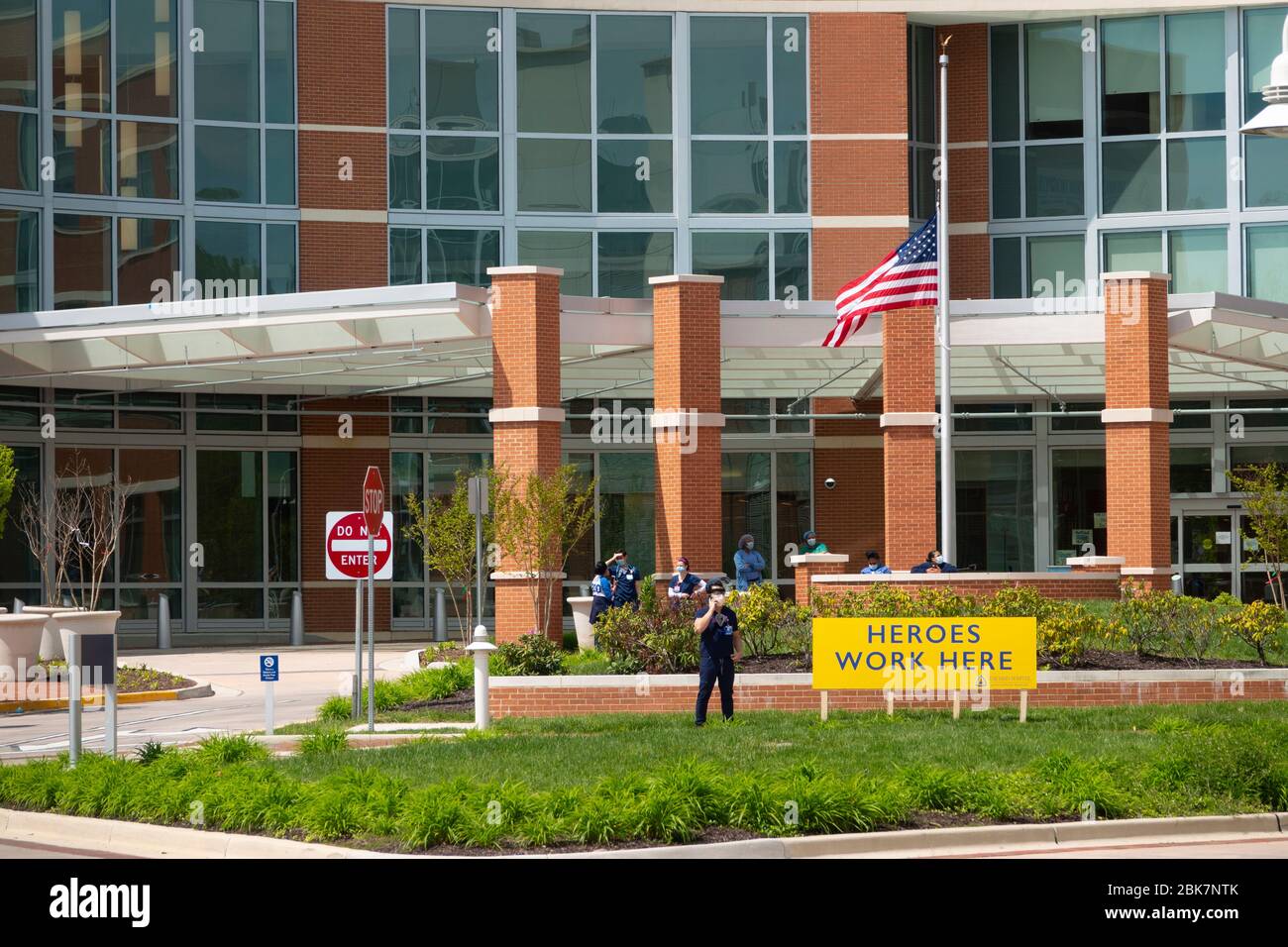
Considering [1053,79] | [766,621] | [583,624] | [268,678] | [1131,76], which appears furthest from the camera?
[1053,79]

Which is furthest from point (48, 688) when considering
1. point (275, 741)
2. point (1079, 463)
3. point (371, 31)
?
point (1079, 463)

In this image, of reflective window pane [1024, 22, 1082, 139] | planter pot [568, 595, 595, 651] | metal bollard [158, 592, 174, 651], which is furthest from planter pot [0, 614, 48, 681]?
reflective window pane [1024, 22, 1082, 139]

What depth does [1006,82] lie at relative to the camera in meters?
36.8

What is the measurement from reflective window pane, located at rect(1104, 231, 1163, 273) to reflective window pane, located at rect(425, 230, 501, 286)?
1251 centimetres

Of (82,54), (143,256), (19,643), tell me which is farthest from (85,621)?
(82,54)

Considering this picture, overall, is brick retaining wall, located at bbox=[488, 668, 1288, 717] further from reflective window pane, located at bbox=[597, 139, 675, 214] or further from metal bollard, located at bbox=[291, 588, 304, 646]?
reflective window pane, located at bbox=[597, 139, 675, 214]

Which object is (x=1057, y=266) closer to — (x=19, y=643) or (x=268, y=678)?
(x=19, y=643)

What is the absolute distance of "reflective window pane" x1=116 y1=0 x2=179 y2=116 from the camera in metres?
33.9

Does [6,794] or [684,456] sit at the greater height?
[684,456]

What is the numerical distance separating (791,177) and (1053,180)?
5602 millimetres

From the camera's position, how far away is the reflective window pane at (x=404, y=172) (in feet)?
115

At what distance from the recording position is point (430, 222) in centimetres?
3525

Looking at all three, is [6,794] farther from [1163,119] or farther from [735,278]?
[1163,119]

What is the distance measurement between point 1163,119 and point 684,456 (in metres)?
14.9
